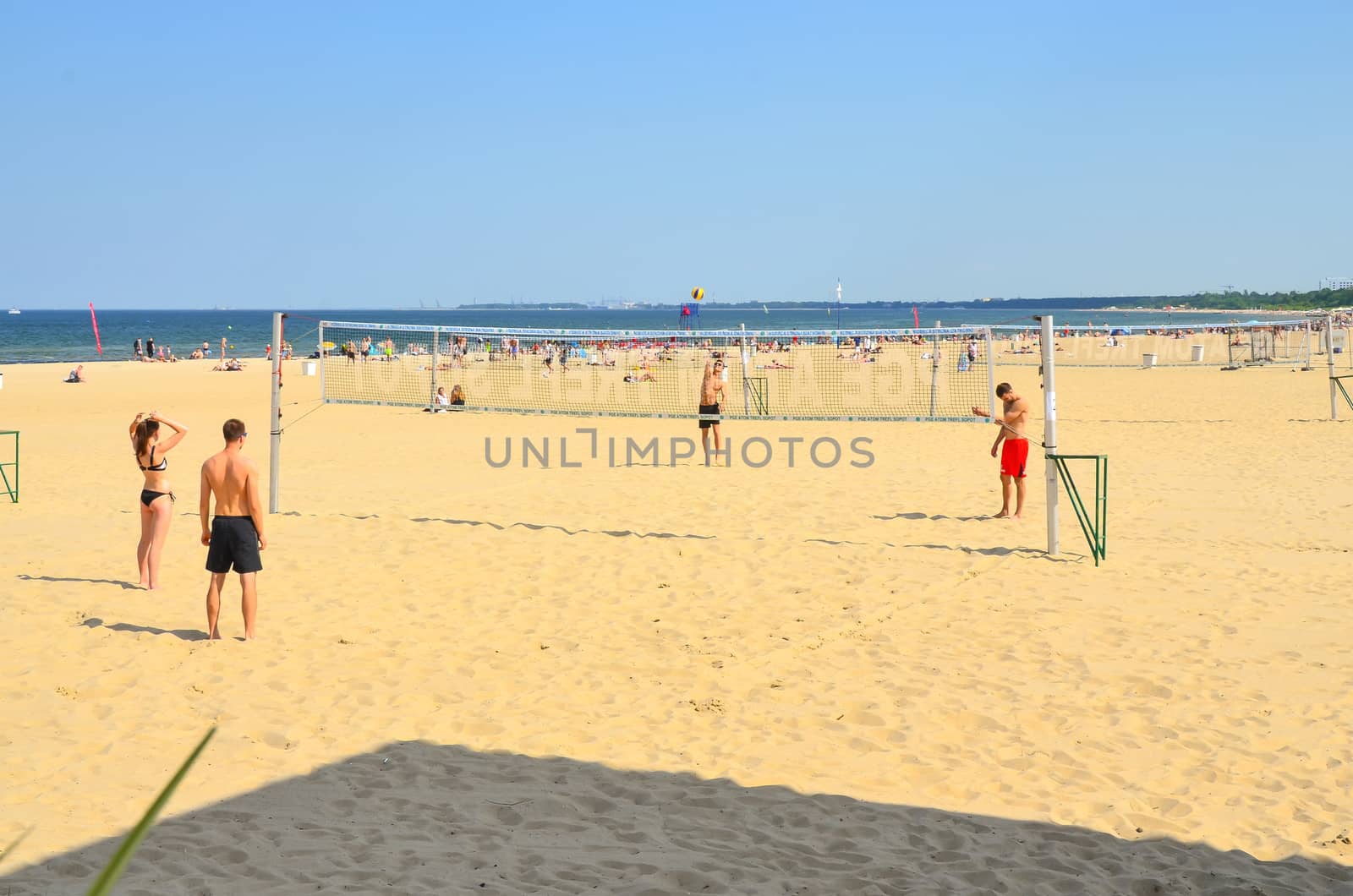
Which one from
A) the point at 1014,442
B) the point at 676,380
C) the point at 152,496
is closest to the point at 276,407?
the point at 152,496

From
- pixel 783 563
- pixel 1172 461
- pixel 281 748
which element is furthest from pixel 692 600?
pixel 1172 461

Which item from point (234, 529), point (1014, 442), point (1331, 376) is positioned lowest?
point (234, 529)

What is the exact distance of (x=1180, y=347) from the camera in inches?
1715

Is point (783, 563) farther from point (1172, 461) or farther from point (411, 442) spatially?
point (411, 442)

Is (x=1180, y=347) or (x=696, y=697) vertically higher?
(x=1180, y=347)

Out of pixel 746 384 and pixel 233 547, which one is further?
pixel 746 384

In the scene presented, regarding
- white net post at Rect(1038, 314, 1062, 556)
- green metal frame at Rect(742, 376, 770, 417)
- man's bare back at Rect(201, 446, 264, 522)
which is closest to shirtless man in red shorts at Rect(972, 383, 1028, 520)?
white net post at Rect(1038, 314, 1062, 556)

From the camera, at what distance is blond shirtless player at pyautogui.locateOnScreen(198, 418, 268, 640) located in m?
7.09

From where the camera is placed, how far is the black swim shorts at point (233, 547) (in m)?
7.11

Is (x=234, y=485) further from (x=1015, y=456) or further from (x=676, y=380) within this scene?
(x=676, y=380)

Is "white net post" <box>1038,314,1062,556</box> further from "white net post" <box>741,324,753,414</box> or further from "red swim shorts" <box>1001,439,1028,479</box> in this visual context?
"white net post" <box>741,324,753,414</box>

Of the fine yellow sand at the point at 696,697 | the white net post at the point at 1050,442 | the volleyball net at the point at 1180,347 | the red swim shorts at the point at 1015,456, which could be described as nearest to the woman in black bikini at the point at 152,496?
the fine yellow sand at the point at 696,697

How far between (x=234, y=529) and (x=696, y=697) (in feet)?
10.5

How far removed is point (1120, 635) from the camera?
7328mm
